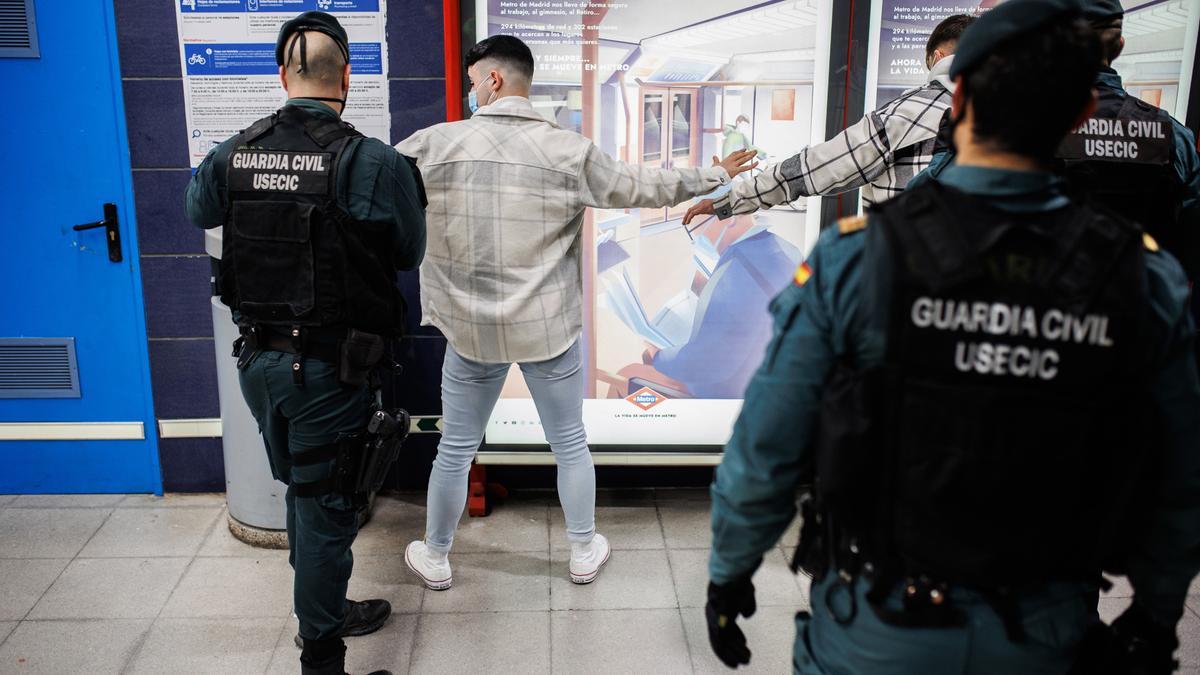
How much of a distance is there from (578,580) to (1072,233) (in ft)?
6.95

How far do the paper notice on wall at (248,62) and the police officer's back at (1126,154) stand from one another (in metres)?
2.32

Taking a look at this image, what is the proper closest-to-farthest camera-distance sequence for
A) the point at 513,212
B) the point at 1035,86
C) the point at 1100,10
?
the point at 1035,86 → the point at 1100,10 → the point at 513,212

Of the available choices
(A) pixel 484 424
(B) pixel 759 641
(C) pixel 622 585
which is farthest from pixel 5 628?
(B) pixel 759 641

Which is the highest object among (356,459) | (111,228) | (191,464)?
(111,228)

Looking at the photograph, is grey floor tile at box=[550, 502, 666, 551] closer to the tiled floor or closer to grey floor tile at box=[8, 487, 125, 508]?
the tiled floor

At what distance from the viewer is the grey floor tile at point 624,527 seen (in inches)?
130

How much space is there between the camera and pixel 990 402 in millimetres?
1227

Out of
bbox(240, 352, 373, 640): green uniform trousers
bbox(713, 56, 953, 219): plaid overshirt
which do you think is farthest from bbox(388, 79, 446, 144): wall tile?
bbox(240, 352, 373, 640): green uniform trousers

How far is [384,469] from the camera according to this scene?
7.90ft

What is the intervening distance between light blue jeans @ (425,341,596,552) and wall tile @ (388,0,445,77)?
3.80ft

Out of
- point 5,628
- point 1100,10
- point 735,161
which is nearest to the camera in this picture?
Result: point 1100,10

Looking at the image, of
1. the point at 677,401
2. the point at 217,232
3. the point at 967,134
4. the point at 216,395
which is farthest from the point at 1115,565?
the point at 216,395

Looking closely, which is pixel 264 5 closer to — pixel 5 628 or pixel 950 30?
pixel 5 628

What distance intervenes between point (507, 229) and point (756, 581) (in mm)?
1429
